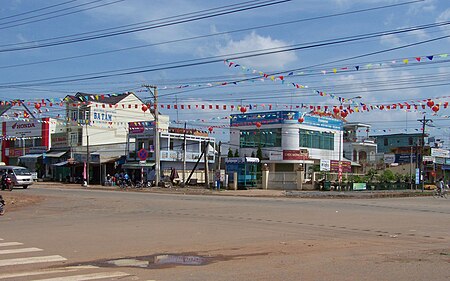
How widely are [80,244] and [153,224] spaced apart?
4.97m

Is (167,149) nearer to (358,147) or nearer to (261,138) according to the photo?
(261,138)

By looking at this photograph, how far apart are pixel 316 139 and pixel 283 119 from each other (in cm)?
633

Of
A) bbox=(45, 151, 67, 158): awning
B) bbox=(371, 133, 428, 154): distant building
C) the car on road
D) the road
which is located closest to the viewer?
the road

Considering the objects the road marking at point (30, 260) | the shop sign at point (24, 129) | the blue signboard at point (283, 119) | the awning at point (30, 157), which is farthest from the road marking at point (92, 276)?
the shop sign at point (24, 129)

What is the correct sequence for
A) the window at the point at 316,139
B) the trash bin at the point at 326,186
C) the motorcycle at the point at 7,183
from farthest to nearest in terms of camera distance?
the window at the point at 316,139
the trash bin at the point at 326,186
the motorcycle at the point at 7,183

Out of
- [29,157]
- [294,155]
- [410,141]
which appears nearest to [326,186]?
[294,155]

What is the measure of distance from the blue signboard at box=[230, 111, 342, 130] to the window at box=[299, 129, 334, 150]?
1088mm

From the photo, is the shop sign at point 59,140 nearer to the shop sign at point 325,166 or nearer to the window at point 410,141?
the shop sign at point 325,166

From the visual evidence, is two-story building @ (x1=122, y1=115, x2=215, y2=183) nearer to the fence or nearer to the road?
the fence

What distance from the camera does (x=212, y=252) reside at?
37.9 ft

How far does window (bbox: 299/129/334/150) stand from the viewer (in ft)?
220

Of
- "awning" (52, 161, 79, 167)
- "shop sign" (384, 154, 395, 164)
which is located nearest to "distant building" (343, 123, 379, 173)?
"shop sign" (384, 154, 395, 164)

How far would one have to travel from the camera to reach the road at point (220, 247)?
29.9 ft

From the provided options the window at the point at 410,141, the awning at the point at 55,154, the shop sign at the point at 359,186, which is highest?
the window at the point at 410,141
